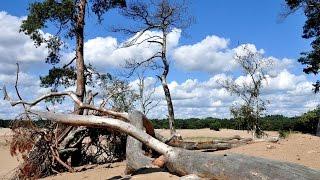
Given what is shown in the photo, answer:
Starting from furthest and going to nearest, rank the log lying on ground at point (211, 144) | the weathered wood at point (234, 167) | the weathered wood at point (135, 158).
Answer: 1. the log lying on ground at point (211, 144)
2. the weathered wood at point (135, 158)
3. the weathered wood at point (234, 167)

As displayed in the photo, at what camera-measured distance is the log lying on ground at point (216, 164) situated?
6.72 metres

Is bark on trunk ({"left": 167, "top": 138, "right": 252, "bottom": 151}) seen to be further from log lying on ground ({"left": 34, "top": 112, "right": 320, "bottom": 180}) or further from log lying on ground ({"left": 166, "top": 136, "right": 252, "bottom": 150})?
log lying on ground ({"left": 34, "top": 112, "right": 320, "bottom": 180})

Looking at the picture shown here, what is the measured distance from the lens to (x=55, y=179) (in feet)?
35.5

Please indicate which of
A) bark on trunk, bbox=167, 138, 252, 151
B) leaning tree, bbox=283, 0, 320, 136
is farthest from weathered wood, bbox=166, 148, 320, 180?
leaning tree, bbox=283, 0, 320, 136

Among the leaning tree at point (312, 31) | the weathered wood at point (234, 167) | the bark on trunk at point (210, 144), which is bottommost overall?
the weathered wood at point (234, 167)

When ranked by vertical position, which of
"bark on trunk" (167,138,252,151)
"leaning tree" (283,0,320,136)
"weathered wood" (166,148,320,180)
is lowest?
"weathered wood" (166,148,320,180)

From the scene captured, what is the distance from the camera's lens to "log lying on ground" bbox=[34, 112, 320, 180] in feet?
22.0

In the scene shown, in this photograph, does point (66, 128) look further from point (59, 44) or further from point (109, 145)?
point (59, 44)

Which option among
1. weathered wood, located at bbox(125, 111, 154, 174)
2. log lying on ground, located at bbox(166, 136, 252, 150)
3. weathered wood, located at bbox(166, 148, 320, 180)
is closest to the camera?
weathered wood, located at bbox(166, 148, 320, 180)

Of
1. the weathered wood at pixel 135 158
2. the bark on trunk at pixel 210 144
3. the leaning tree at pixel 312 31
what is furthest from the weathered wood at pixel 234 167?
the leaning tree at pixel 312 31

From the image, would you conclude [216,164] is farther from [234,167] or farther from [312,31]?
[312,31]

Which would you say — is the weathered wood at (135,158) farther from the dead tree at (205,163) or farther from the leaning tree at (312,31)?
the leaning tree at (312,31)

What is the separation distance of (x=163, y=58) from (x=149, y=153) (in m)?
14.4

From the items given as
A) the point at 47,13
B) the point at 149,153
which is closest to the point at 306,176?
the point at 149,153
